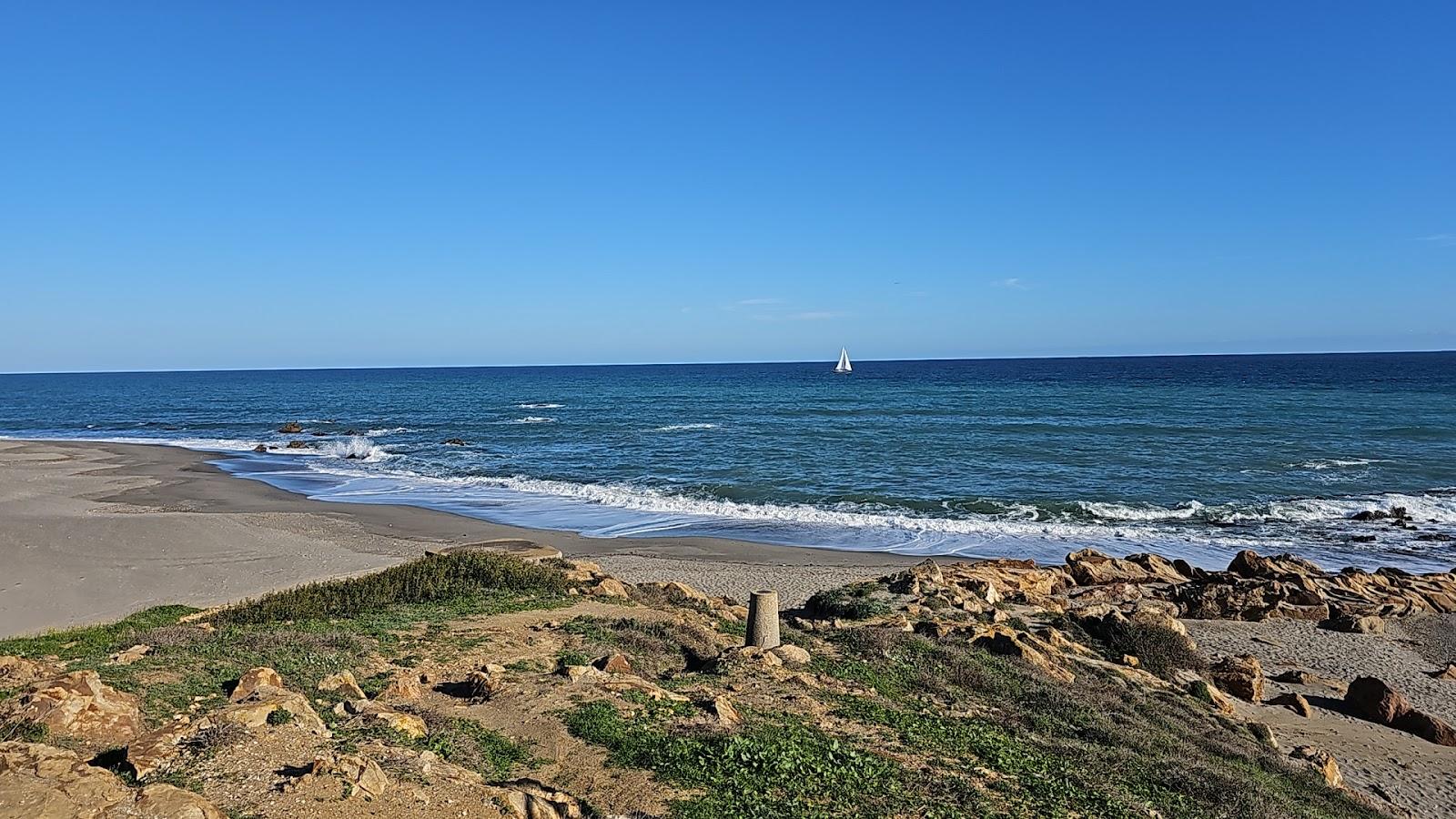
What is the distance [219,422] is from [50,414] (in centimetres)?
2512

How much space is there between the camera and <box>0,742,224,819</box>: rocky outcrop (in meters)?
5.60

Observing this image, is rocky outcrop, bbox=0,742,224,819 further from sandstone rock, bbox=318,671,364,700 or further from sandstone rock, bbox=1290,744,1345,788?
sandstone rock, bbox=1290,744,1345,788

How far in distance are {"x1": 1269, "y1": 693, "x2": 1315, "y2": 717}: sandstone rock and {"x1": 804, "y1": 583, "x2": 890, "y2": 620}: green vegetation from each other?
569 centimetres

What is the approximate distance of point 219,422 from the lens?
66.2 m

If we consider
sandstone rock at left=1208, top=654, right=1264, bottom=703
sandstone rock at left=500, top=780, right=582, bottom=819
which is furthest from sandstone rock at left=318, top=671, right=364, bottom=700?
sandstone rock at left=1208, top=654, right=1264, bottom=703

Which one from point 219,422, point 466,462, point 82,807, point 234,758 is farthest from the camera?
point 219,422

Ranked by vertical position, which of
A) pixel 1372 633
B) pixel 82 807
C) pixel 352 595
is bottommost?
pixel 1372 633

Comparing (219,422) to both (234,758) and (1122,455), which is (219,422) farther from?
(234,758)

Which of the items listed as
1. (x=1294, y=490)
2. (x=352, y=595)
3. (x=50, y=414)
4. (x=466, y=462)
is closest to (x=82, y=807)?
(x=352, y=595)

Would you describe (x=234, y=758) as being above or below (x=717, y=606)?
above

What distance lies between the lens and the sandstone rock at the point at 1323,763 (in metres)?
9.63

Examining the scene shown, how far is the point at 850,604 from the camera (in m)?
15.2

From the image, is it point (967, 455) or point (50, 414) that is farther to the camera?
point (50, 414)

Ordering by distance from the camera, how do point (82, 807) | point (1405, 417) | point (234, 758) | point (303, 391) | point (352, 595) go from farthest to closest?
point (303, 391)
point (1405, 417)
point (352, 595)
point (234, 758)
point (82, 807)
